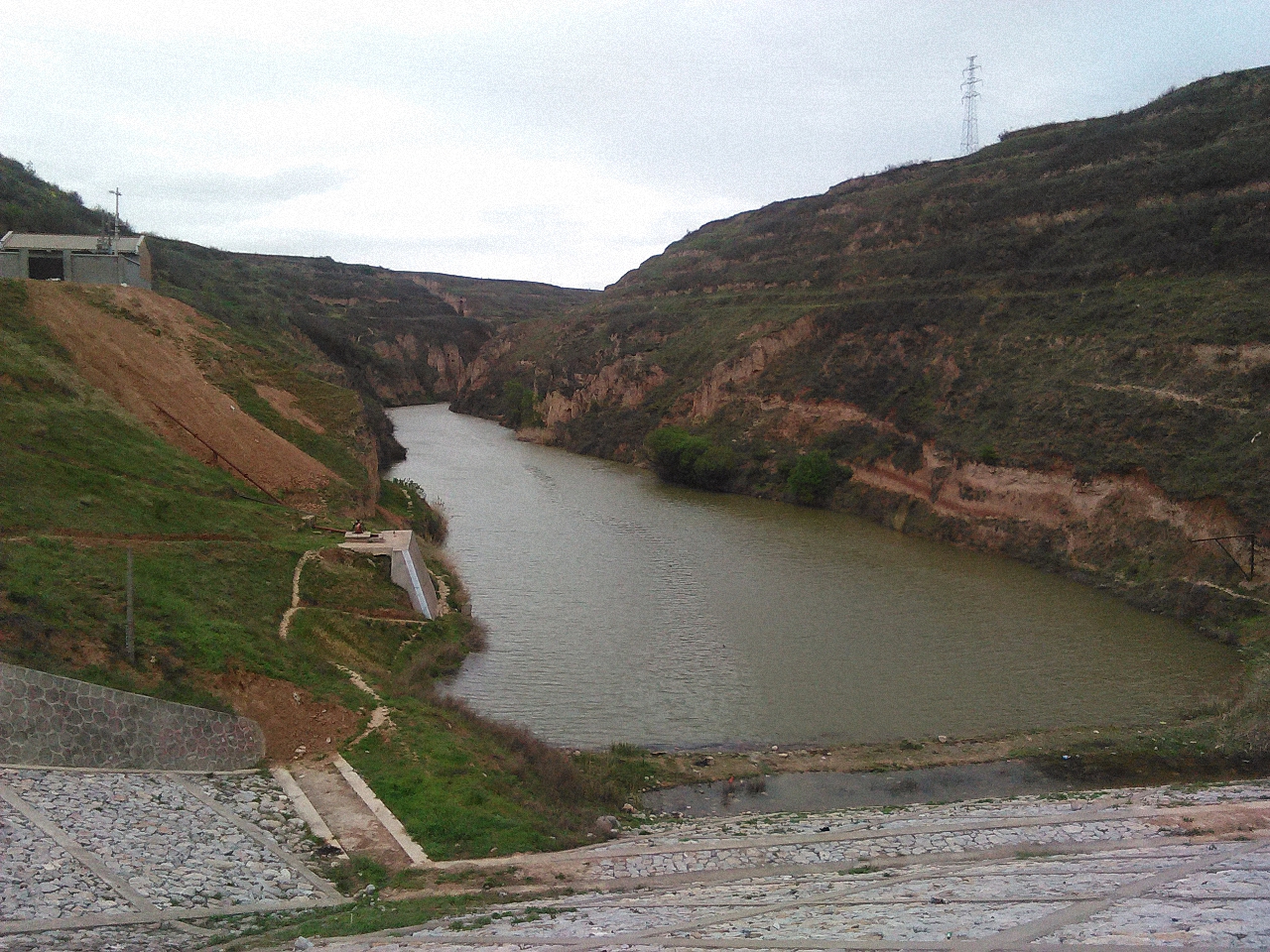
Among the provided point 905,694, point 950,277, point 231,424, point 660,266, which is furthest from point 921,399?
point 660,266

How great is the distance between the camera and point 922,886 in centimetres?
1000

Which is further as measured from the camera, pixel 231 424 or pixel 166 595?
pixel 231 424

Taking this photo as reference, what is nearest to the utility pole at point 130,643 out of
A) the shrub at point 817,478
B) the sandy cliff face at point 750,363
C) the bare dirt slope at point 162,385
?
the bare dirt slope at point 162,385

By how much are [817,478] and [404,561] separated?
2655 centimetres

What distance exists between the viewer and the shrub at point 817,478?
45375mm

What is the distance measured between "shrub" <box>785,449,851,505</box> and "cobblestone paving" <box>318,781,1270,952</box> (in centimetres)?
3066

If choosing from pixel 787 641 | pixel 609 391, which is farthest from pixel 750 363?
pixel 787 641

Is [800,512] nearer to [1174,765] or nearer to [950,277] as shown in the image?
[950,277]

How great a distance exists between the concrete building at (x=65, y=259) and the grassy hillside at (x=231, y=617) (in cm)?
443

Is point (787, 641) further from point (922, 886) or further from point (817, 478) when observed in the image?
point (817, 478)

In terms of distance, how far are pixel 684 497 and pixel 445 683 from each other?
2899cm

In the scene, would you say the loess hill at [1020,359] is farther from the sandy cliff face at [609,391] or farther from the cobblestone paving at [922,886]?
the cobblestone paving at [922,886]

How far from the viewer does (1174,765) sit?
17297mm

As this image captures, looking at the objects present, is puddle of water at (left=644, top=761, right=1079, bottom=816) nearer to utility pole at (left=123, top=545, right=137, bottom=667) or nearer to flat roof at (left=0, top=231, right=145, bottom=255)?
utility pole at (left=123, top=545, right=137, bottom=667)
